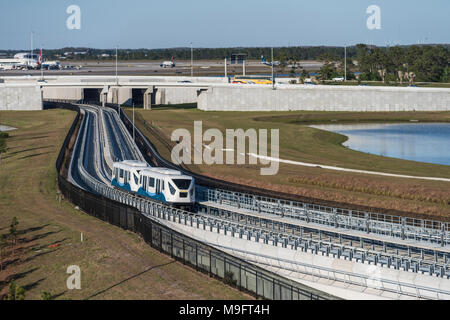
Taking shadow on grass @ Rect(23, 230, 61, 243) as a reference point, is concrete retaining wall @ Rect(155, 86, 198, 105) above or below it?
above

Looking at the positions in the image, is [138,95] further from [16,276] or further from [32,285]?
[32,285]

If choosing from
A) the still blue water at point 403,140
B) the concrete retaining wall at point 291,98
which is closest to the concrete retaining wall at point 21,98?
the concrete retaining wall at point 291,98

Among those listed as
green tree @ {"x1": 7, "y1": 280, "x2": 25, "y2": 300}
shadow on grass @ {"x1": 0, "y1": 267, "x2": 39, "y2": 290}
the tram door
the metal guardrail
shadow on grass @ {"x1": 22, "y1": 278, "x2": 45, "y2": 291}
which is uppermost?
the tram door

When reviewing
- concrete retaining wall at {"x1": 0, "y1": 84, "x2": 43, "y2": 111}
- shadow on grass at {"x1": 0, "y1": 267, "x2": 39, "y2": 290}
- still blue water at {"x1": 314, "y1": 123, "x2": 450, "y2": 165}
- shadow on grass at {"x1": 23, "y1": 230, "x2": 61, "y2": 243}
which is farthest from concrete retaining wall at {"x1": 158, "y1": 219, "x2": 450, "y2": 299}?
concrete retaining wall at {"x1": 0, "y1": 84, "x2": 43, "y2": 111}

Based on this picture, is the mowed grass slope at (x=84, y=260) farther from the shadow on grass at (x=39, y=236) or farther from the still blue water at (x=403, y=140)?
the still blue water at (x=403, y=140)

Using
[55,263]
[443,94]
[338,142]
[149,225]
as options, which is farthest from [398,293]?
[443,94]

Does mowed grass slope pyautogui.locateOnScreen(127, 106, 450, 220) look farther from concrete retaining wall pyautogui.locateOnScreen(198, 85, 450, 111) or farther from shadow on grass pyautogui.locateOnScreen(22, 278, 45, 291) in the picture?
shadow on grass pyautogui.locateOnScreen(22, 278, 45, 291)
